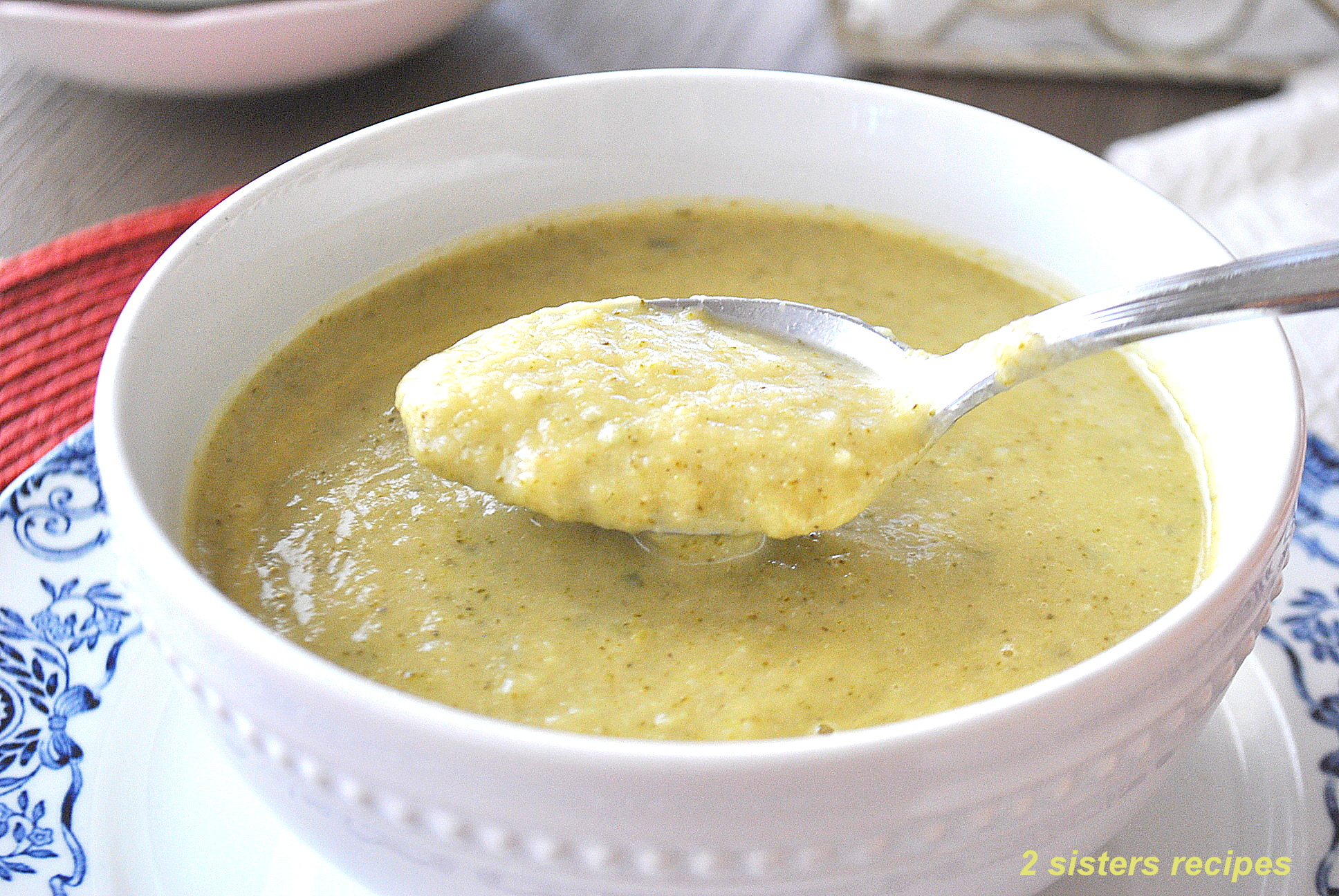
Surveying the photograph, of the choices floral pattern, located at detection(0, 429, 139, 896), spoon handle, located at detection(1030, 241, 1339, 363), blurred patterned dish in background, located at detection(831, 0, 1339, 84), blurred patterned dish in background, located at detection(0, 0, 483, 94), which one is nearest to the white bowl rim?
spoon handle, located at detection(1030, 241, 1339, 363)

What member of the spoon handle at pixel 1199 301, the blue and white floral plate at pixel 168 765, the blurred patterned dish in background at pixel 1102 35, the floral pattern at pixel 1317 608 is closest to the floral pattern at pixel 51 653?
the blue and white floral plate at pixel 168 765

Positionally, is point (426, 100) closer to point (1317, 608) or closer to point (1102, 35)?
point (1102, 35)

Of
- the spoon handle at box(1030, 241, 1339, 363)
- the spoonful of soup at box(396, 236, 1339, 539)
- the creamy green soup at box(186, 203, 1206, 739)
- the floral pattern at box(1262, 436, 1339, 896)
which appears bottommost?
the floral pattern at box(1262, 436, 1339, 896)

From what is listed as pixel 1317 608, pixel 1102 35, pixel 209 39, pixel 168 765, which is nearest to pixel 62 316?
pixel 209 39

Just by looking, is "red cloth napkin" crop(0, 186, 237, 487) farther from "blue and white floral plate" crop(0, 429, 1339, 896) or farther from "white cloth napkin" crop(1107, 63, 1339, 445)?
"white cloth napkin" crop(1107, 63, 1339, 445)

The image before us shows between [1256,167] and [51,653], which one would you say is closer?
[51,653]

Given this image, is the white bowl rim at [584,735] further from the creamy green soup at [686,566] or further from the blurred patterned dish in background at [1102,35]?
the blurred patterned dish in background at [1102,35]
